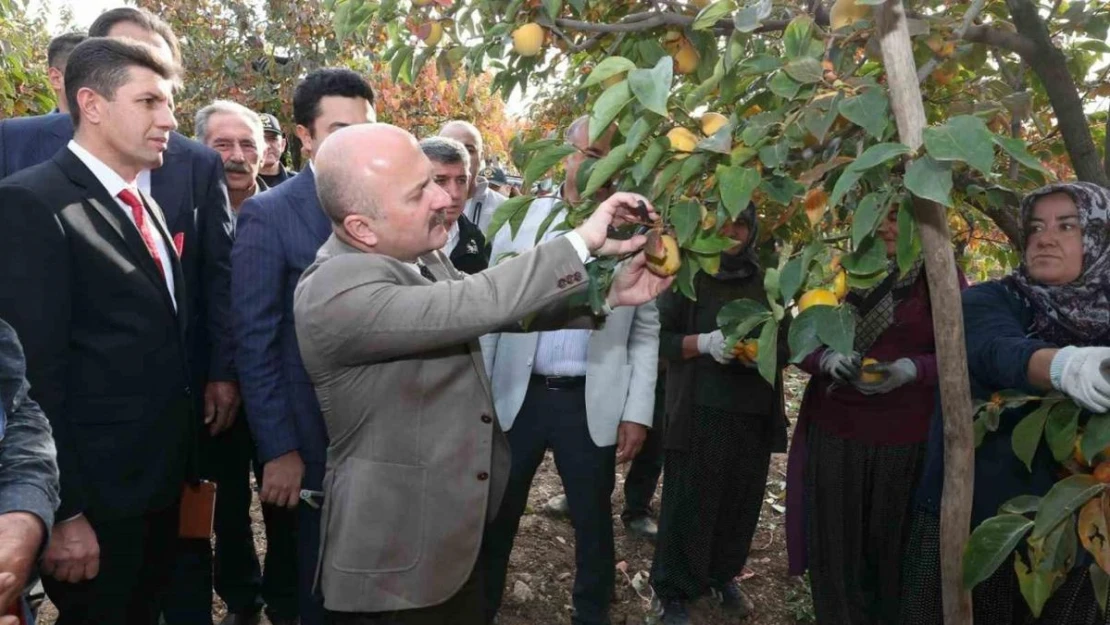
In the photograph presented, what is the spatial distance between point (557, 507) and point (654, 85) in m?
3.77

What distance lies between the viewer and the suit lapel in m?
2.03

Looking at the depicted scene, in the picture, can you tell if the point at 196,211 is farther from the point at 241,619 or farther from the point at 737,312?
the point at 737,312

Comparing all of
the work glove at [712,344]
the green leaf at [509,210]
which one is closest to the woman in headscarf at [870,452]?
the work glove at [712,344]

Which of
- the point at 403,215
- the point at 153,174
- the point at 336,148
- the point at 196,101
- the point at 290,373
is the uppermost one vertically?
the point at 196,101

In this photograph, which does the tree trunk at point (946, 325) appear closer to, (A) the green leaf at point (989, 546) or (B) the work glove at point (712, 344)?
(A) the green leaf at point (989, 546)

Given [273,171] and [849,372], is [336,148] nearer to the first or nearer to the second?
[849,372]

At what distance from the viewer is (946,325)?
1564 mm

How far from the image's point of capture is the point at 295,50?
7.85 metres

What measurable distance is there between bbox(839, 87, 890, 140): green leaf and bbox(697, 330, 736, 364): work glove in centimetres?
184

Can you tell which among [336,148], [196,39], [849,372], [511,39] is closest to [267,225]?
[336,148]

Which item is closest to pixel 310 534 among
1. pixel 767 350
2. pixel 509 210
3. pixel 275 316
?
pixel 275 316

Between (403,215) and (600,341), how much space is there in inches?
58.0

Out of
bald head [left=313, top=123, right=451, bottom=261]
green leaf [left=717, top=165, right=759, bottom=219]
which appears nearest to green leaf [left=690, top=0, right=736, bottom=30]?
green leaf [left=717, top=165, right=759, bottom=219]

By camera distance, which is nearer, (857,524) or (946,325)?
(946,325)
